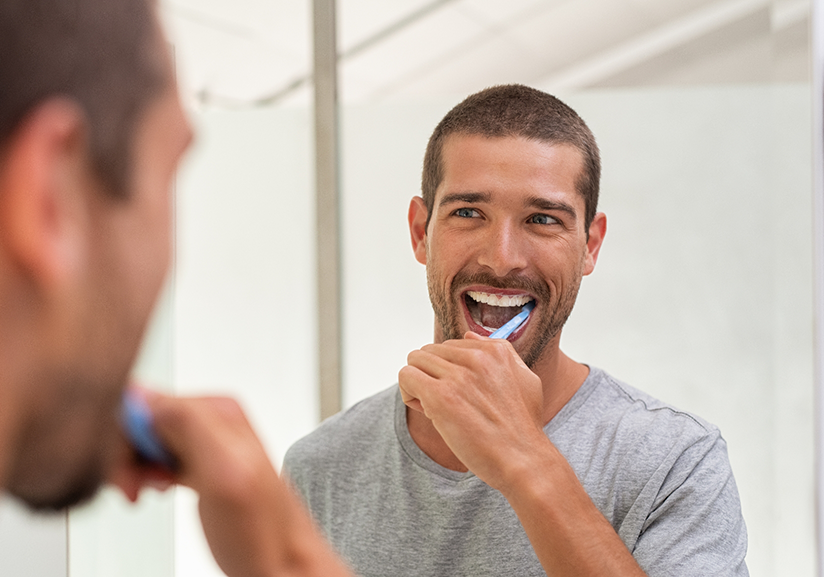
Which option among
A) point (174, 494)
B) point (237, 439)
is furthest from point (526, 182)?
point (174, 494)

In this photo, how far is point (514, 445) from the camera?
665 millimetres

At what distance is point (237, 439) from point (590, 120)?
147cm

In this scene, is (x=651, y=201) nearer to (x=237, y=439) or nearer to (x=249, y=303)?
(x=249, y=303)

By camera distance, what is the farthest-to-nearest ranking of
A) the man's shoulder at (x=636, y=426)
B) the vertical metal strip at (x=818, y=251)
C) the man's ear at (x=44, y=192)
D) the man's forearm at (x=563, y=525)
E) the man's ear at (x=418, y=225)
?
the vertical metal strip at (x=818, y=251)
the man's ear at (x=418, y=225)
the man's shoulder at (x=636, y=426)
the man's forearm at (x=563, y=525)
the man's ear at (x=44, y=192)

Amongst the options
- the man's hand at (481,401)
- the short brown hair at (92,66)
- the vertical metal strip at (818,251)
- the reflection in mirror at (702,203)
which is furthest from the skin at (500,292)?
the vertical metal strip at (818,251)

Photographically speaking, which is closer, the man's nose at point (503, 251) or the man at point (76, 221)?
the man at point (76, 221)

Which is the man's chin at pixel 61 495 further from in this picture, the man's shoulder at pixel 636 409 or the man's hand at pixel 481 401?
the man's shoulder at pixel 636 409

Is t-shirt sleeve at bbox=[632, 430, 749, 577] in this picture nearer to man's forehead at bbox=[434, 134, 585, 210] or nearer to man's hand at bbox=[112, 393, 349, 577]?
man's forehead at bbox=[434, 134, 585, 210]

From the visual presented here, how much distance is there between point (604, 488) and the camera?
2.56 feet

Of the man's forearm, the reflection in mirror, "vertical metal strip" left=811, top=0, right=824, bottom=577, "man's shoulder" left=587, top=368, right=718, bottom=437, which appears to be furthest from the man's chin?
"vertical metal strip" left=811, top=0, right=824, bottom=577

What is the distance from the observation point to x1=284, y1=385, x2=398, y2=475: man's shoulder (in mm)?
925

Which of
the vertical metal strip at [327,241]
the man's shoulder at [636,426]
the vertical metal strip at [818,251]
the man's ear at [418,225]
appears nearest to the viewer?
the man's shoulder at [636,426]

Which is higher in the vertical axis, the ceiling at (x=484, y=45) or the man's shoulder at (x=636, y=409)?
the ceiling at (x=484, y=45)

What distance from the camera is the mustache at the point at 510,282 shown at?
2.80 ft
